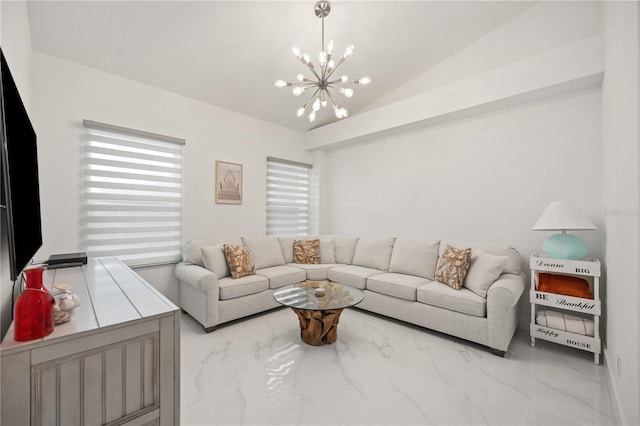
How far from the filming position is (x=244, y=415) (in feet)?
5.38

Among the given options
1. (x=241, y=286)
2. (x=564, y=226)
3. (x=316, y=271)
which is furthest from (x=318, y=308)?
(x=564, y=226)

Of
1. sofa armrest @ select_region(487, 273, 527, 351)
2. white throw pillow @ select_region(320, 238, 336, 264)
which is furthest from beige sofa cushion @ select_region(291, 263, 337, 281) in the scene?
sofa armrest @ select_region(487, 273, 527, 351)

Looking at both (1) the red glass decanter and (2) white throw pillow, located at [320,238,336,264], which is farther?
(2) white throw pillow, located at [320,238,336,264]

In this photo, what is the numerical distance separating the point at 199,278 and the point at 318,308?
52.2 inches

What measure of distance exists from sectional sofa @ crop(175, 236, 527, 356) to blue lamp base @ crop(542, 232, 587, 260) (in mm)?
375

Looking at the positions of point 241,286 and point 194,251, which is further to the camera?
point 194,251

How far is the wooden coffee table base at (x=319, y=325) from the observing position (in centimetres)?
247

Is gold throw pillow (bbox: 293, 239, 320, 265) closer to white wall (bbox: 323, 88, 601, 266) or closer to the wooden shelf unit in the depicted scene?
white wall (bbox: 323, 88, 601, 266)

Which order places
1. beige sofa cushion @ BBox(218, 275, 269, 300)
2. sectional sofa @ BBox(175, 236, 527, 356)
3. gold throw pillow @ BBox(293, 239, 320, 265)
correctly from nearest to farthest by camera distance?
sectional sofa @ BBox(175, 236, 527, 356) → beige sofa cushion @ BBox(218, 275, 269, 300) → gold throw pillow @ BBox(293, 239, 320, 265)

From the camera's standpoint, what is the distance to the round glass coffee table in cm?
238

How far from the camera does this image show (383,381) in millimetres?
1973

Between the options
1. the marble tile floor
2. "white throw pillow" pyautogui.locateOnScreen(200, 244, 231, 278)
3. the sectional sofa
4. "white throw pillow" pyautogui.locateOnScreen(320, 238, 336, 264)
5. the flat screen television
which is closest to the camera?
the flat screen television

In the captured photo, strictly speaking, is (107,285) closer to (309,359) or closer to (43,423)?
(43,423)

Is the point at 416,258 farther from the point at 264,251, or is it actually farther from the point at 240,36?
the point at 240,36
